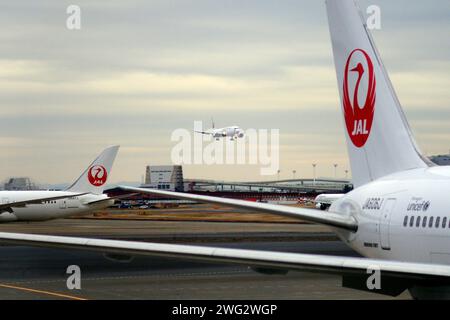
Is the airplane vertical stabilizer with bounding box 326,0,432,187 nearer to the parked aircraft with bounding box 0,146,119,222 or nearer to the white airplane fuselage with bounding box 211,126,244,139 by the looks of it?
the parked aircraft with bounding box 0,146,119,222

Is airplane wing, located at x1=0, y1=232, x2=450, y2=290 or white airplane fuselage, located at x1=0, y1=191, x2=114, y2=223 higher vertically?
airplane wing, located at x1=0, y1=232, x2=450, y2=290

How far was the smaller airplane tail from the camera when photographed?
3723 inches

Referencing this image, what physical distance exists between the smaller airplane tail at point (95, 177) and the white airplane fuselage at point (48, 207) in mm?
1028

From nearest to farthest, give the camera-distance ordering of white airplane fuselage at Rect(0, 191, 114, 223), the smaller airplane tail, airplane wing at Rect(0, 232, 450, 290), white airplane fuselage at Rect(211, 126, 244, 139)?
airplane wing at Rect(0, 232, 450, 290), white airplane fuselage at Rect(0, 191, 114, 223), the smaller airplane tail, white airplane fuselage at Rect(211, 126, 244, 139)

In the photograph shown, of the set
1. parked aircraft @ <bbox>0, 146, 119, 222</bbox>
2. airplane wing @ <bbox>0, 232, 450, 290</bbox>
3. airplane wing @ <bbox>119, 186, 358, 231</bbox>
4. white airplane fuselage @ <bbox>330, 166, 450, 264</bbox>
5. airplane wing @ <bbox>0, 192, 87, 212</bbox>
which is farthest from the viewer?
parked aircraft @ <bbox>0, 146, 119, 222</bbox>

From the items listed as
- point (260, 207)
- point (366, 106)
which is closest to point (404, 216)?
point (260, 207)

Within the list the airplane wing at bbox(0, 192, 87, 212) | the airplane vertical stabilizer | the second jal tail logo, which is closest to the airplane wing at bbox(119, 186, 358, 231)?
the airplane vertical stabilizer

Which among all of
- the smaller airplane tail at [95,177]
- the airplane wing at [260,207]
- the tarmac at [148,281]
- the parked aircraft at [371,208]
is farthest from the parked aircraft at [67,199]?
the airplane wing at [260,207]

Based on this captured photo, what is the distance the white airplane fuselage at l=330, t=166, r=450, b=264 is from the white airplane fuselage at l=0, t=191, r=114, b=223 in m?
66.4

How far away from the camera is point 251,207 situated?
20531 millimetres

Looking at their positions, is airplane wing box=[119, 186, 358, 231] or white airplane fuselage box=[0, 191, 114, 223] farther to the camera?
white airplane fuselage box=[0, 191, 114, 223]

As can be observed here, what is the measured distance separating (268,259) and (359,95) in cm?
957

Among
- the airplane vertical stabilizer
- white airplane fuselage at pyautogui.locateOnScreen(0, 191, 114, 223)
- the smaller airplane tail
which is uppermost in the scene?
the airplane vertical stabilizer
